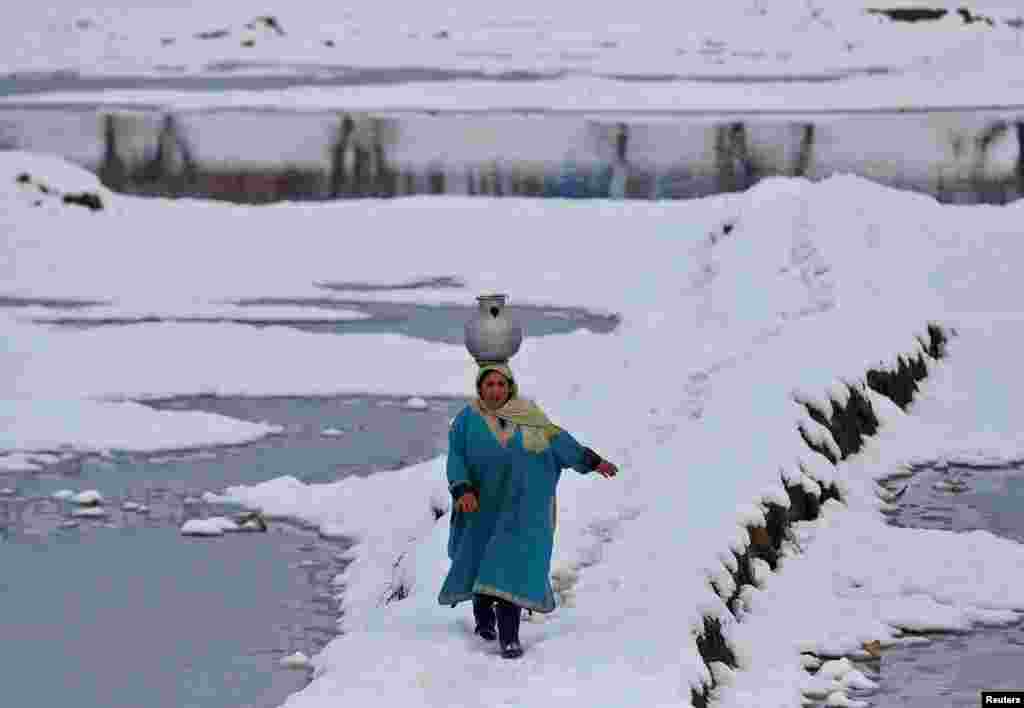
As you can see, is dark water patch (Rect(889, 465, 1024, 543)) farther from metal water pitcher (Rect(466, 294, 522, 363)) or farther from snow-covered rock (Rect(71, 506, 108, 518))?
snow-covered rock (Rect(71, 506, 108, 518))

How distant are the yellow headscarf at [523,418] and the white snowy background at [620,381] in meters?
0.76

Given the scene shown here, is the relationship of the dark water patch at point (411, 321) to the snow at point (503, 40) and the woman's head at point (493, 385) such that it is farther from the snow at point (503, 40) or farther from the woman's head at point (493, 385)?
the snow at point (503, 40)

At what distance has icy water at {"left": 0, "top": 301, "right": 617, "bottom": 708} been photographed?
9.08 meters

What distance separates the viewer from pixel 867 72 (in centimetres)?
5309

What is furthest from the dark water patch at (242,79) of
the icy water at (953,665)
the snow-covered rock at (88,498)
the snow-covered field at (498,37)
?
the icy water at (953,665)

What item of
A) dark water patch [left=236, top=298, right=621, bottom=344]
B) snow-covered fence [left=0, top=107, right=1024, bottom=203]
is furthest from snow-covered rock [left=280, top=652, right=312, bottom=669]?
snow-covered fence [left=0, top=107, right=1024, bottom=203]

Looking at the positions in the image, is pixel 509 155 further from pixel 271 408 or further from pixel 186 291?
pixel 271 408

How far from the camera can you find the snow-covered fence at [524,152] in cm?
3350

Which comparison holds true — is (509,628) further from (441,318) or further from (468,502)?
(441,318)

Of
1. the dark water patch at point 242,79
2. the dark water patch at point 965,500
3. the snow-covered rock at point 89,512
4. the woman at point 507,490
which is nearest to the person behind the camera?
the woman at point 507,490

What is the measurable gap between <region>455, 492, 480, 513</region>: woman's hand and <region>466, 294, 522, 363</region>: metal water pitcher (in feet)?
1.63

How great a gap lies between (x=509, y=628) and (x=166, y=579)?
3485 millimetres

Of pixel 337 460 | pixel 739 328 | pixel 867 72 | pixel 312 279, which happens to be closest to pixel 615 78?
pixel 867 72

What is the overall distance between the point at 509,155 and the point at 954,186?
7.30m
